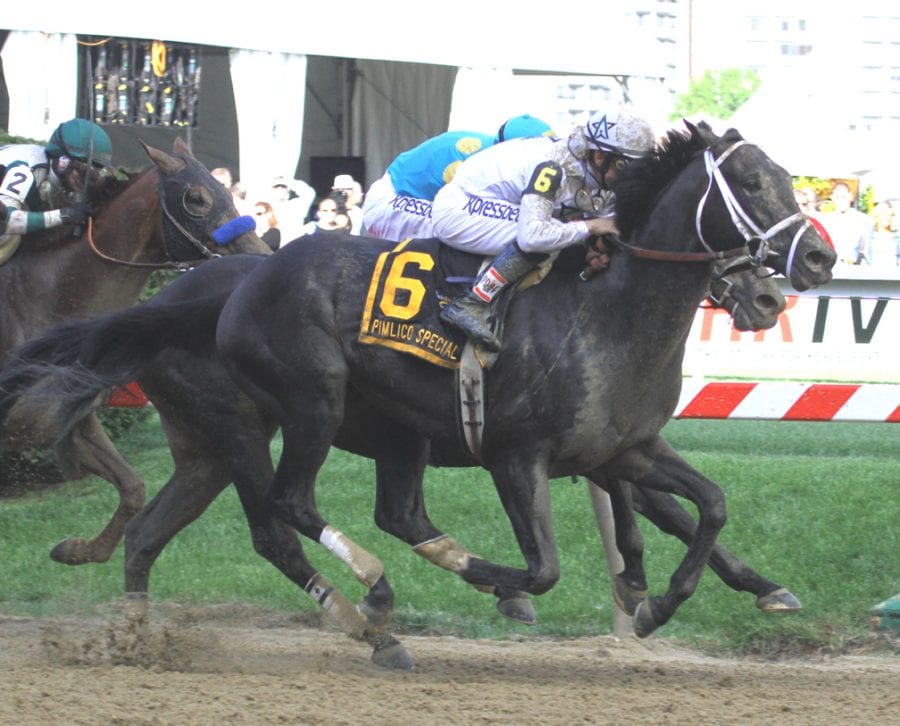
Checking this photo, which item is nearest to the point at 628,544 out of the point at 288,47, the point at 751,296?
the point at 751,296

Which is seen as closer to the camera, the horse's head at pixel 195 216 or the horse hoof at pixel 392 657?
the horse hoof at pixel 392 657

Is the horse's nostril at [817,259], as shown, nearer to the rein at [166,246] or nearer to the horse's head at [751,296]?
the horse's head at [751,296]

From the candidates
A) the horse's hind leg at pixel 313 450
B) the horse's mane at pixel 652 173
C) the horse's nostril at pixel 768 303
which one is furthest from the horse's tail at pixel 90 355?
the horse's nostril at pixel 768 303

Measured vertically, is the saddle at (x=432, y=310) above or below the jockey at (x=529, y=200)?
below

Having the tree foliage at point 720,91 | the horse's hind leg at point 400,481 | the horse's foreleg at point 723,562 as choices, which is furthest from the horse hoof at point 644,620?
the tree foliage at point 720,91

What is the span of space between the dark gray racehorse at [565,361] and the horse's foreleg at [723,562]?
0.23 meters

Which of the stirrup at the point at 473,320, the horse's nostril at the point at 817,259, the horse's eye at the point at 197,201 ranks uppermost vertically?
the horse's eye at the point at 197,201

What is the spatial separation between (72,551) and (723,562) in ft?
9.43

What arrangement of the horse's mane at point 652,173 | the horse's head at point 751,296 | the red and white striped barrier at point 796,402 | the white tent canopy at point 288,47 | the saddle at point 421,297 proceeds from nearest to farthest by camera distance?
1. the horse's head at point 751,296
2. the horse's mane at point 652,173
3. the saddle at point 421,297
4. the red and white striped barrier at point 796,402
5. the white tent canopy at point 288,47

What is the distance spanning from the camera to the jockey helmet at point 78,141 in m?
7.06

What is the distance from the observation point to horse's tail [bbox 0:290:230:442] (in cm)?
599

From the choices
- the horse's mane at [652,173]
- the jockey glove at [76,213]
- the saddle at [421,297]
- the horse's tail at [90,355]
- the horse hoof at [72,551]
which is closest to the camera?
the horse's mane at [652,173]

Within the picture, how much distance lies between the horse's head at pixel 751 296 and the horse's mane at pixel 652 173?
35cm

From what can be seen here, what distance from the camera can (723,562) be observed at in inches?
218
